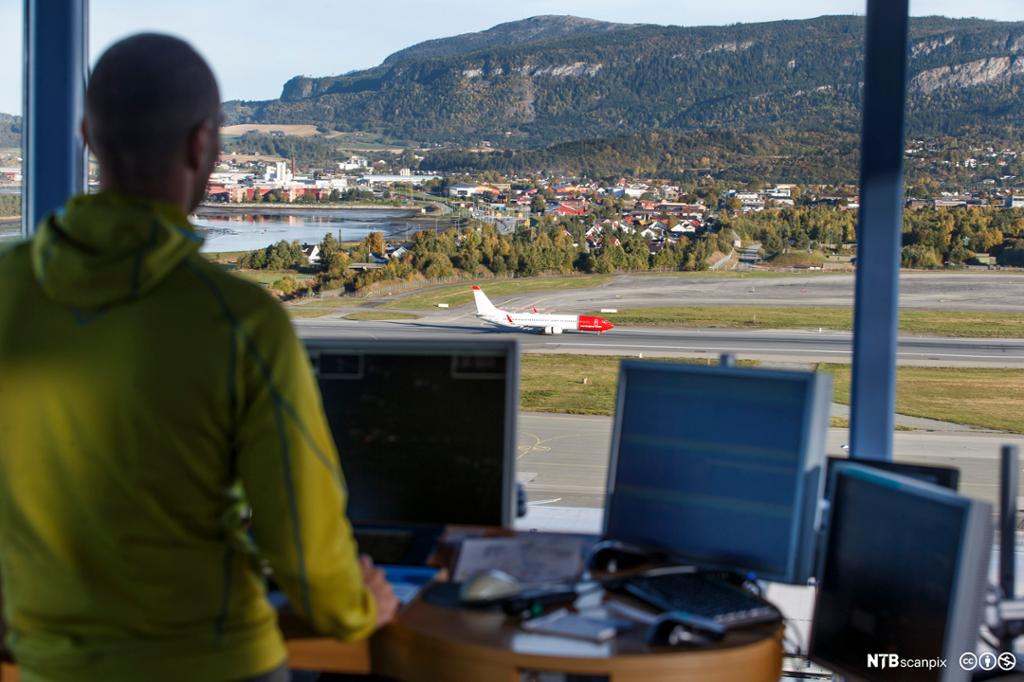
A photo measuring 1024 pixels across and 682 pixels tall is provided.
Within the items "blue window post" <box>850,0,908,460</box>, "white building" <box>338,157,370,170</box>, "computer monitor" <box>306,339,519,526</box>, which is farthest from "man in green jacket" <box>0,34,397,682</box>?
"white building" <box>338,157,370,170</box>

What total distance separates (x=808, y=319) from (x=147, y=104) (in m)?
4.07

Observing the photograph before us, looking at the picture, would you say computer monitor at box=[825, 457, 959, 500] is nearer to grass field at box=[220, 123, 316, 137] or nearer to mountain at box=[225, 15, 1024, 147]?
mountain at box=[225, 15, 1024, 147]

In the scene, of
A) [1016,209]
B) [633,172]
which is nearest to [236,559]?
[1016,209]

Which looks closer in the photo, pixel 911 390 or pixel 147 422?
pixel 147 422

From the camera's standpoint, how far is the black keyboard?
4.75 ft

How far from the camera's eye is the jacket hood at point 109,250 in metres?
0.98

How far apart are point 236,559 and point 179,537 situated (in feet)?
0.25

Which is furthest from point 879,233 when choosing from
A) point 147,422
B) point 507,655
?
point 147,422

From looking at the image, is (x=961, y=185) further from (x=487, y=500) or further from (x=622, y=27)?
(x=487, y=500)

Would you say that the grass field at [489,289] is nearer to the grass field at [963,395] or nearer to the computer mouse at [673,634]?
the grass field at [963,395]

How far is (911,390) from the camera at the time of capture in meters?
2.90

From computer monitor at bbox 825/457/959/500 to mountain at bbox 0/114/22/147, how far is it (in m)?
2.54

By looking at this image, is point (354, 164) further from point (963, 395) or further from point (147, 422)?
point (147, 422)

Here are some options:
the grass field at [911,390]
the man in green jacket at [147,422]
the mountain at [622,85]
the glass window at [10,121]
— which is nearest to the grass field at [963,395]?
the grass field at [911,390]
